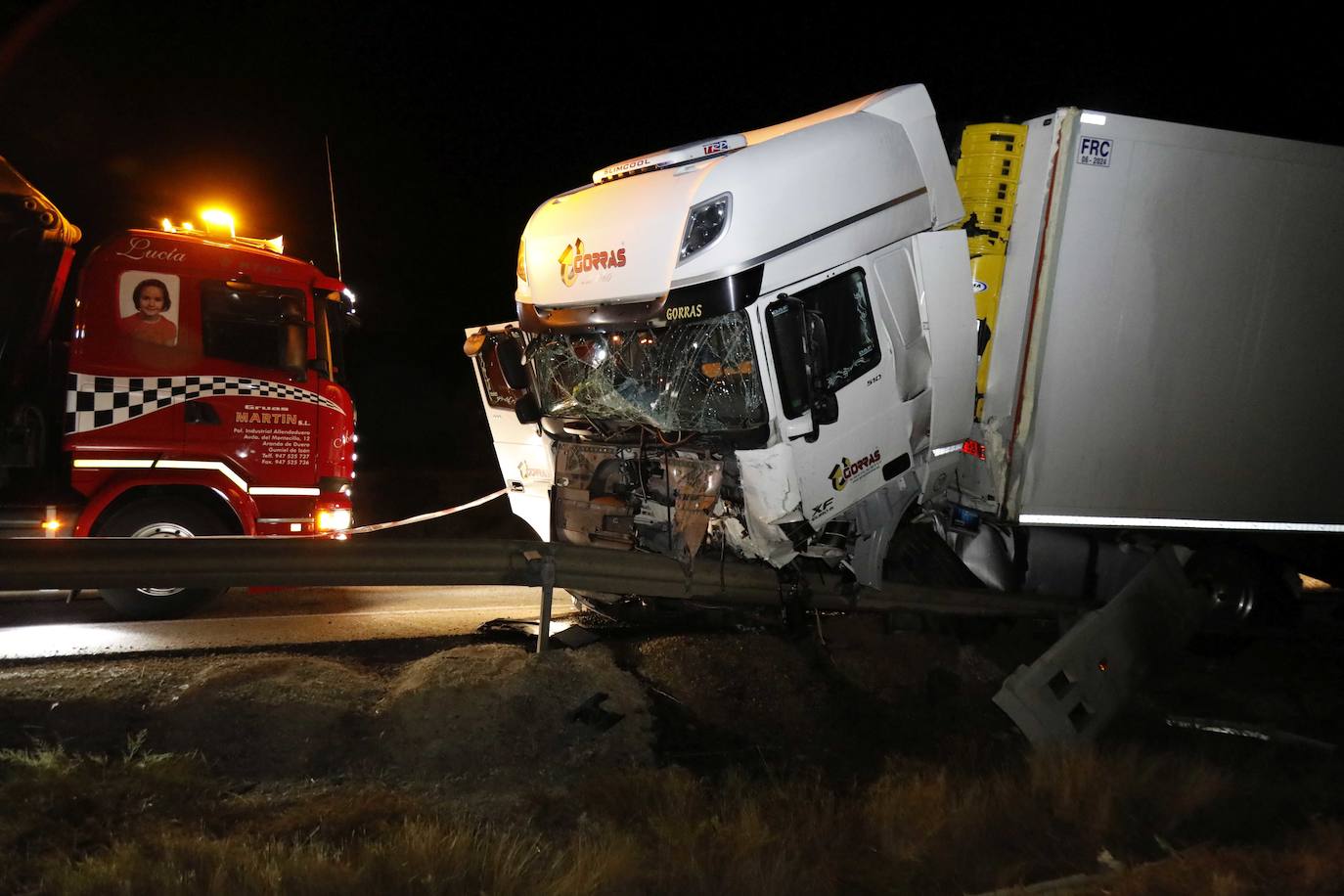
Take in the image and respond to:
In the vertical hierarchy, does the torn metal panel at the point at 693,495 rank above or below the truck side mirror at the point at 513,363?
below

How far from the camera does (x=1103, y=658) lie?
547 centimetres

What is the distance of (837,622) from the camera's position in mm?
6836

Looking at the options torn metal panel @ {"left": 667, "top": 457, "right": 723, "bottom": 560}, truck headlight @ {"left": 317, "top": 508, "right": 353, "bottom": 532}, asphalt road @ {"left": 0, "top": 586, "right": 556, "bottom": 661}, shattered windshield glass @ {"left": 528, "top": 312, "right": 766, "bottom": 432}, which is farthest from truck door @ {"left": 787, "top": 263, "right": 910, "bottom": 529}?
truck headlight @ {"left": 317, "top": 508, "right": 353, "bottom": 532}

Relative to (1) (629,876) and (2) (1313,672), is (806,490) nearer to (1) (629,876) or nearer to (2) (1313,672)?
(1) (629,876)

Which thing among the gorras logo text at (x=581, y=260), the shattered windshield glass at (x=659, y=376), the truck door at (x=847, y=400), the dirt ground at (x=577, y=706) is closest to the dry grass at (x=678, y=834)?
the dirt ground at (x=577, y=706)

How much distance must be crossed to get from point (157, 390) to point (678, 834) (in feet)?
16.7

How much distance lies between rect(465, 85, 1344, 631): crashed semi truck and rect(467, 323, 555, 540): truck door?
0.12 feet

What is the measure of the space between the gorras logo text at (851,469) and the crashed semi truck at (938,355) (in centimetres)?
1

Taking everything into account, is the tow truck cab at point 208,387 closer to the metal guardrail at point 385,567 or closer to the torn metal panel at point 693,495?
the metal guardrail at point 385,567

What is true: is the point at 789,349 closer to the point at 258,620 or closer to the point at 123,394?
the point at 258,620

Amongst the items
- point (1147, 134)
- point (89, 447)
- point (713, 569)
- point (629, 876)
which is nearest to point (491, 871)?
point (629, 876)

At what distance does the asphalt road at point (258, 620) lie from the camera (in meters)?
5.85

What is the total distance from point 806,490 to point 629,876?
2902 millimetres

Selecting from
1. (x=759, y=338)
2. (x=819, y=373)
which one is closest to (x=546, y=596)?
(x=759, y=338)
